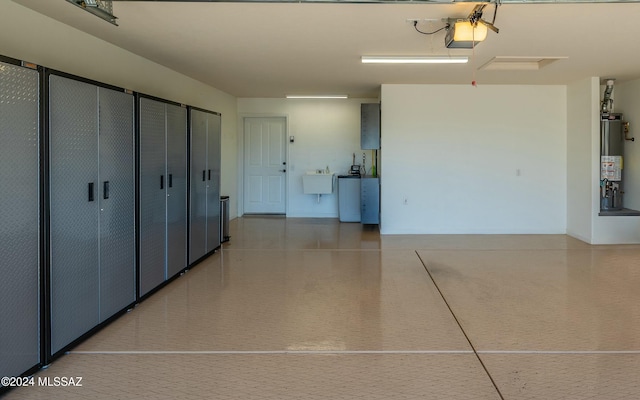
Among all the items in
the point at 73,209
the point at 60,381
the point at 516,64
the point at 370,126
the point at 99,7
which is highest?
the point at 516,64

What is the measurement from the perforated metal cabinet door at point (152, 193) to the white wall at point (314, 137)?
17.6ft

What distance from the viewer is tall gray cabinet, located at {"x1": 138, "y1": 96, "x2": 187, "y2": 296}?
404 centimetres

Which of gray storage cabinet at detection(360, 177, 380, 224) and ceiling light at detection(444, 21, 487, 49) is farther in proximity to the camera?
gray storage cabinet at detection(360, 177, 380, 224)

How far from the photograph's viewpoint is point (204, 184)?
18.4ft

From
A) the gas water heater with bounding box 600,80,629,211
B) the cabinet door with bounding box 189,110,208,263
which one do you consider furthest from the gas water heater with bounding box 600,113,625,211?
the cabinet door with bounding box 189,110,208,263

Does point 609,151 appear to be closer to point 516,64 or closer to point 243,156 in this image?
point 516,64

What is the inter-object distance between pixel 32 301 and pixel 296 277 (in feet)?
9.17

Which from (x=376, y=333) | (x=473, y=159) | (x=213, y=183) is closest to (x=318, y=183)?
(x=473, y=159)

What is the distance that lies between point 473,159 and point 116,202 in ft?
19.4

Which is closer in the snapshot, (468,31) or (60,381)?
(60,381)

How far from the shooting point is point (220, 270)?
530 centimetres

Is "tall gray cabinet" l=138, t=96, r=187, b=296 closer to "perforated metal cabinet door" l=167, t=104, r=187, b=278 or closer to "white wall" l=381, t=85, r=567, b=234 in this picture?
"perforated metal cabinet door" l=167, t=104, r=187, b=278

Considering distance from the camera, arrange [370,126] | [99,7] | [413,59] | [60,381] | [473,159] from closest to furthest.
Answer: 1. [60,381]
2. [99,7]
3. [413,59]
4. [473,159]
5. [370,126]

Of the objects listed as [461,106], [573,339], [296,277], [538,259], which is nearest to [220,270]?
[296,277]
